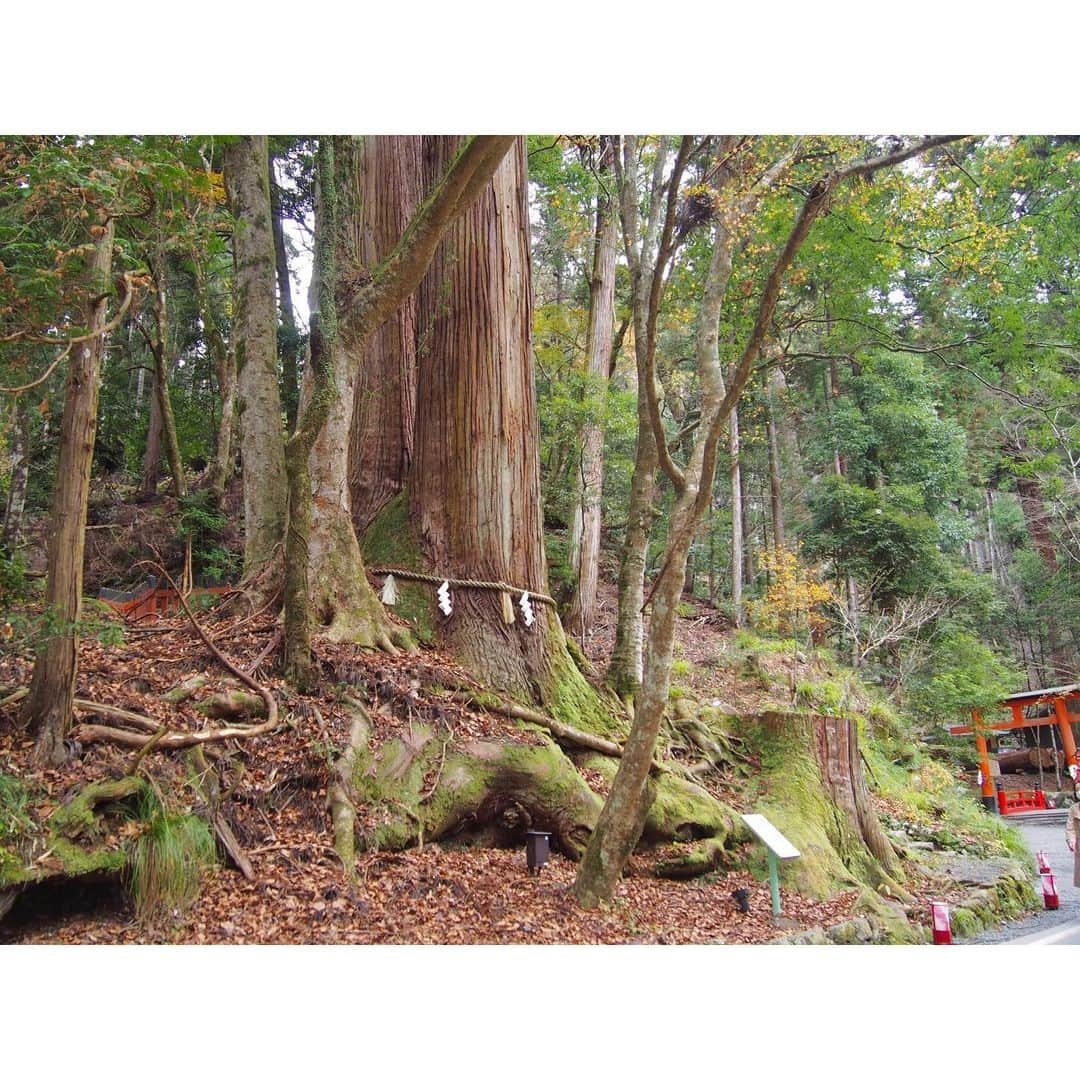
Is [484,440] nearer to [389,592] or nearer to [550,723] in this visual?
[389,592]

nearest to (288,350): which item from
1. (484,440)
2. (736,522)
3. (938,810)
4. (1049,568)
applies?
(484,440)

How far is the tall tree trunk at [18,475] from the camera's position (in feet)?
12.2

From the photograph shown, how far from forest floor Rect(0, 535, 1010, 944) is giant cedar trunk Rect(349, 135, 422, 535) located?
1067mm

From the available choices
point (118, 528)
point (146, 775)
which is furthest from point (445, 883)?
point (118, 528)

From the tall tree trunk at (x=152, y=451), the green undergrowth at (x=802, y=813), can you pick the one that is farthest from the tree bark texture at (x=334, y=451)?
the tall tree trunk at (x=152, y=451)

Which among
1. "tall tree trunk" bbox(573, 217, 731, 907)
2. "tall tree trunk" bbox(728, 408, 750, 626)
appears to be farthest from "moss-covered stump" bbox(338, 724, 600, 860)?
"tall tree trunk" bbox(728, 408, 750, 626)

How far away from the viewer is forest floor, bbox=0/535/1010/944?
2475 mm

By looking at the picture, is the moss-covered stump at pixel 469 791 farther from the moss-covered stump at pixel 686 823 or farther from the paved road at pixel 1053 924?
the paved road at pixel 1053 924

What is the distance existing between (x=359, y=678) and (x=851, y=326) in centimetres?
431

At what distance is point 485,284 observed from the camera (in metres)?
4.23

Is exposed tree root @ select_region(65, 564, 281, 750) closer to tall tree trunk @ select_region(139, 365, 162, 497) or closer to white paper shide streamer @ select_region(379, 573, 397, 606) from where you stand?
white paper shide streamer @ select_region(379, 573, 397, 606)

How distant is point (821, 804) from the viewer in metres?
3.96

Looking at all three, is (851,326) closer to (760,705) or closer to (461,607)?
(760,705)

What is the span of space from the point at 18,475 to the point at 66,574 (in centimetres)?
173
